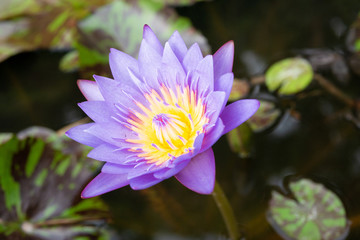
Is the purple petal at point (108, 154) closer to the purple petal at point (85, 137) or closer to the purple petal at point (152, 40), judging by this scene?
the purple petal at point (85, 137)

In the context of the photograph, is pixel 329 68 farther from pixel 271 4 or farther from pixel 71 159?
pixel 71 159

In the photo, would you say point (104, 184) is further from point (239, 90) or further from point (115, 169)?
point (239, 90)

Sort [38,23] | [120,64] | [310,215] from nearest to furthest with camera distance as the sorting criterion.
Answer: [120,64] < [310,215] < [38,23]

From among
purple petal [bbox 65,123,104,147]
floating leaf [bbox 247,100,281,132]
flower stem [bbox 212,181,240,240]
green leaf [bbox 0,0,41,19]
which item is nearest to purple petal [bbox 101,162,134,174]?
purple petal [bbox 65,123,104,147]

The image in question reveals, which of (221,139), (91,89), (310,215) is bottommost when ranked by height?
(310,215)

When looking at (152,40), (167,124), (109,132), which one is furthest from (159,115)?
(152,40)

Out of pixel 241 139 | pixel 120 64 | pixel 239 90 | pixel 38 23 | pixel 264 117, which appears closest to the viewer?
pixel 120 64

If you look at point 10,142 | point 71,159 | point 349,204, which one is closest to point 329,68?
point 349,204

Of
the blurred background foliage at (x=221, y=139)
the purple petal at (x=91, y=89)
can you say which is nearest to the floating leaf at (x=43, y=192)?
the blurred background foliage at (x=221, y=139)
